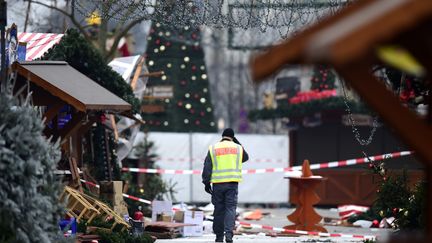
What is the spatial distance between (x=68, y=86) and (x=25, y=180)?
256 inches

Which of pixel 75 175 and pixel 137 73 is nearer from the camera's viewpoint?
pixel 75 175

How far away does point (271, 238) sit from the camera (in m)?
18.9

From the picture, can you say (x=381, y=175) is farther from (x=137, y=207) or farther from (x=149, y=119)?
(x=149, y=119)

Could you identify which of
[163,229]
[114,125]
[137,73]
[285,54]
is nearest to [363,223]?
[114,125]

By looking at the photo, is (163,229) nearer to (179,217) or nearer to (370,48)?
(179,217)

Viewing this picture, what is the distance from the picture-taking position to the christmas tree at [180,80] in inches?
1433

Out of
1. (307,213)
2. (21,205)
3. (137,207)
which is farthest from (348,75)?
(137,207)

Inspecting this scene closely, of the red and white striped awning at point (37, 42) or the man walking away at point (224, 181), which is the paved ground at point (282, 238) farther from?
the red and white striped awning at point (37, 42)

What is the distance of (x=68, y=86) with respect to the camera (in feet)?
54.9

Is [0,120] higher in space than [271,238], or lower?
higher

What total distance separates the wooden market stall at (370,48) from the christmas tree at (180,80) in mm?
29401

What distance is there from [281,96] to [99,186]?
18881 millimetres

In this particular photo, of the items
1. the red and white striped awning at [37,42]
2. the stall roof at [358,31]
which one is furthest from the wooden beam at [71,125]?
the stall roof at [358,31]

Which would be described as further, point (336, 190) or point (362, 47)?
point (336, 190)
